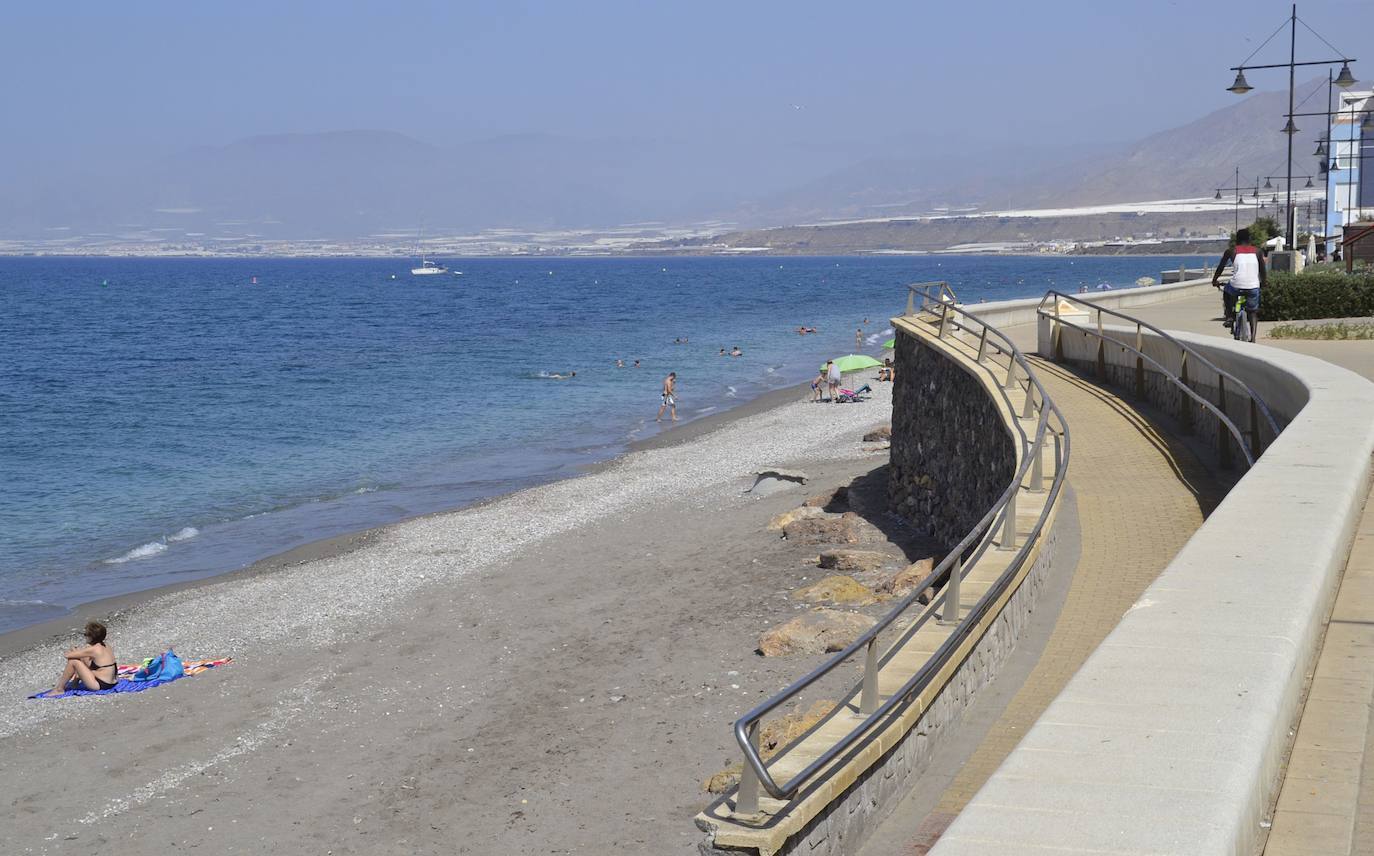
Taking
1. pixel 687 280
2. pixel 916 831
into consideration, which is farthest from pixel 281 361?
pixel 687 280

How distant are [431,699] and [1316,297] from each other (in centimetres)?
1486

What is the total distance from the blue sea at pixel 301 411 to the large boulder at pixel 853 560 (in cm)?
1072

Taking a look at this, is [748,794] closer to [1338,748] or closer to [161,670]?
[1338,748]

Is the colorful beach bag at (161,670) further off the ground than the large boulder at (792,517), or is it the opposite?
the large boulder at (792,517)

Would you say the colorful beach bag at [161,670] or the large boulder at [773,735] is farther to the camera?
the colorful beach bag at [161,670]

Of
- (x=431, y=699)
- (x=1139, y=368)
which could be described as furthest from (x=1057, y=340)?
(x=431, y=699)

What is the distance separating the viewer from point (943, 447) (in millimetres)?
17828

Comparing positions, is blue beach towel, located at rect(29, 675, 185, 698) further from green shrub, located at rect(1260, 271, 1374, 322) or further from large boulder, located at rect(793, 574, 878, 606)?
green shrub, located at rect(1260, 271, 1374, 322)

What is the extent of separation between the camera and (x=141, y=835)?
1116 centimetres

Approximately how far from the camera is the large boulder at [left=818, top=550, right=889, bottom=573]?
56.2ft

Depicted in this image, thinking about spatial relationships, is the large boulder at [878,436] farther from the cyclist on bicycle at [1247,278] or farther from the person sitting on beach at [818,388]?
the cyclist on bicycle at [1247,278]

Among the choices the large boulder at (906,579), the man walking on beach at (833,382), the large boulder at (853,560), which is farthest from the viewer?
the man walking on beach at (833,382)

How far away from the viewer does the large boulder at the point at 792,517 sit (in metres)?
20.7

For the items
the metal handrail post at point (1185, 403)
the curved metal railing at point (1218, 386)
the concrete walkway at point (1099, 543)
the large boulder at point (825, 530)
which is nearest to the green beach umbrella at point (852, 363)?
the large boulder at point (825, 530)
